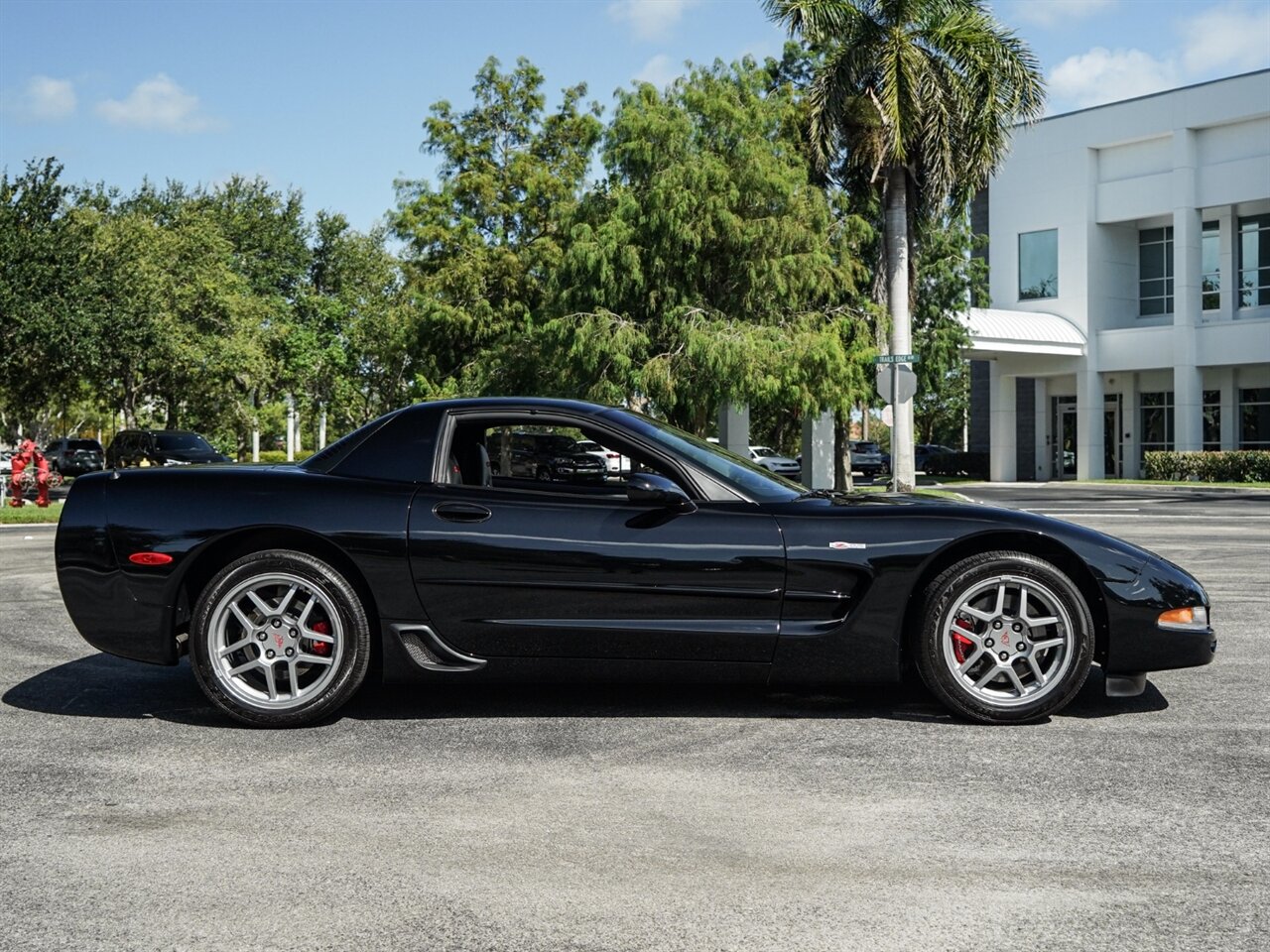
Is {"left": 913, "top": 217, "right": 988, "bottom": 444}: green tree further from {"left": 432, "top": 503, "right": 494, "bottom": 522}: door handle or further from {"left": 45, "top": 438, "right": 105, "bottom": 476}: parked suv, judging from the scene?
{"left": 432, "top": 503, "right": 494, "bottom": 522}: door handle

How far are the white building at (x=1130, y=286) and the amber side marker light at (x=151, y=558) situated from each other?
125 feet

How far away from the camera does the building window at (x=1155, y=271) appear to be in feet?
146

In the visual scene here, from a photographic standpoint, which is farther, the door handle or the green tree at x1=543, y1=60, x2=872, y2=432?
the green tree at x1=543, y1=60, x2=872, y2=432

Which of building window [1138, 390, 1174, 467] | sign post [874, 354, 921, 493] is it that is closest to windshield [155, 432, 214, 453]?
sign post [874, 354, 921, 493]

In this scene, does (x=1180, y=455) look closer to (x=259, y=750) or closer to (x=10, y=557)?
(x=10, y=557)

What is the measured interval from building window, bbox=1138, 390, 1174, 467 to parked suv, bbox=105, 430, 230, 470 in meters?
30.1

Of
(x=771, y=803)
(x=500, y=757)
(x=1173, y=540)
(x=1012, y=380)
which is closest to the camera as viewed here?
(x=771, y=803)

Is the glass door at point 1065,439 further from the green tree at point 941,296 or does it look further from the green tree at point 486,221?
the green tree at point 486,221

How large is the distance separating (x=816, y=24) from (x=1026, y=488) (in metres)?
17.2

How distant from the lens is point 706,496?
5578 millimetres

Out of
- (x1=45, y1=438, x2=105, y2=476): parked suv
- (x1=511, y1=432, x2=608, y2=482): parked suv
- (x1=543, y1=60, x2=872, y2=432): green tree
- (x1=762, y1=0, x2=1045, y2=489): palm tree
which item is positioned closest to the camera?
(x1=511, y1=432, x2=608, y2=482): parked suv

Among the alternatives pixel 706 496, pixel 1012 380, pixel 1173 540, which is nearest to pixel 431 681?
pixel 706 496

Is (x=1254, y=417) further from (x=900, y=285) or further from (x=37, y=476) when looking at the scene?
(x=37, y=476)

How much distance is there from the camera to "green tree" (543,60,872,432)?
79.3 feet
